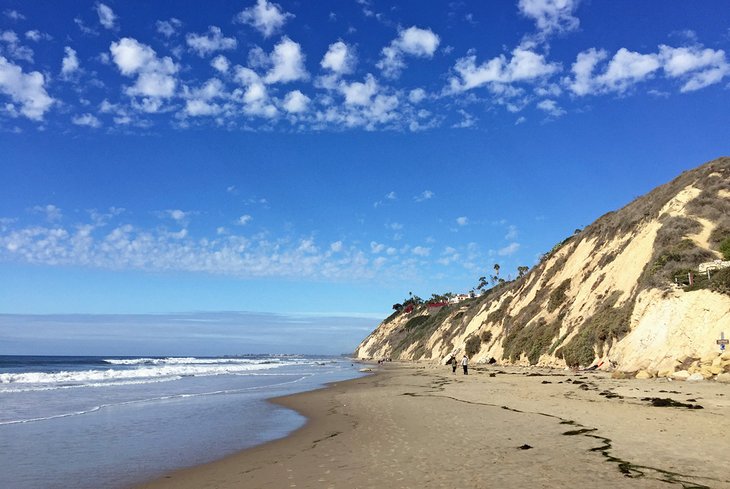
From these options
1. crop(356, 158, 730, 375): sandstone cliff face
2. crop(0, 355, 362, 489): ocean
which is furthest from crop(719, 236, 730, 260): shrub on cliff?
crop(0, 355, 362, 489): ocean

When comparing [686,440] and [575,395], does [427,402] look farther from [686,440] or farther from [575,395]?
[686,440]

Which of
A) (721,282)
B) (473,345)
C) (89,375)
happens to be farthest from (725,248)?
(89,375)

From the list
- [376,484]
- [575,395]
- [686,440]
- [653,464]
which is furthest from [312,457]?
[575,395]

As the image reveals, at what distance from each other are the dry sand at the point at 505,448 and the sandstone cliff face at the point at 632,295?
6.97 m

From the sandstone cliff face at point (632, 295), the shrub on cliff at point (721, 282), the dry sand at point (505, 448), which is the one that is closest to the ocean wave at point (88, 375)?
the sandstone cliff face at point (632, 295)

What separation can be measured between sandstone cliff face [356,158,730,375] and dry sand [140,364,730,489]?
22.9 feet

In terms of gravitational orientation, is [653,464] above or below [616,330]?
below

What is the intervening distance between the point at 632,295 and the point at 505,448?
2647cm

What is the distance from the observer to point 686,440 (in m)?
10.2

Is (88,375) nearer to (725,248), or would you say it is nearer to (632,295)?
(632,295)

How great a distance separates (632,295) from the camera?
32.4m

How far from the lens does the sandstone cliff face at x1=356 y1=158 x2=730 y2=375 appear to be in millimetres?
24781

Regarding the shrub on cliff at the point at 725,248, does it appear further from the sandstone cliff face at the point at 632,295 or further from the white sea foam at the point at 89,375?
the white sea foam at the point at 89,375

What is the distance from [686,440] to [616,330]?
21.8 metres
